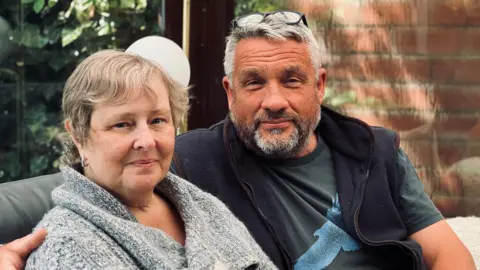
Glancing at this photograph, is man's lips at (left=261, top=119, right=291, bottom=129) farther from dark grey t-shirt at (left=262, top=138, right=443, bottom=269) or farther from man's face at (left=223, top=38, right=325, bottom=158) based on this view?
dark grey t-shirt at (left=262, top=138, right=443, bottom=269)

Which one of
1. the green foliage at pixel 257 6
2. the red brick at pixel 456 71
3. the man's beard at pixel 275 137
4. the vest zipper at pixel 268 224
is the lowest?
the vest zipper at pixel 268 224

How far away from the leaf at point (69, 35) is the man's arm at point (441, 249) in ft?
6.67

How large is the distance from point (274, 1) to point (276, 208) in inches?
63.1

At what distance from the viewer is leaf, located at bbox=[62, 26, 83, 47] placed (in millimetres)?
3490

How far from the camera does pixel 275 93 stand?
7.09ft

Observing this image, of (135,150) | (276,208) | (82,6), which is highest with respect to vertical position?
(82,6)

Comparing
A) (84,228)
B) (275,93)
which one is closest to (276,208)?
(275,93)

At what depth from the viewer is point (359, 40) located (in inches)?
136

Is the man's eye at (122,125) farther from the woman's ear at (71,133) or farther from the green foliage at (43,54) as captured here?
the green foliage at (43,54)

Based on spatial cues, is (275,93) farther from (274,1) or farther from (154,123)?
(274,1)

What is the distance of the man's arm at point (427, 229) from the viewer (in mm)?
2174

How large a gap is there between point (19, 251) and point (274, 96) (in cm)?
97

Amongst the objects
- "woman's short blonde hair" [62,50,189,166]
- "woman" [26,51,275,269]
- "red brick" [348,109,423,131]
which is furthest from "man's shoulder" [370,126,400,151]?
"red brick" [348,109,423,131]

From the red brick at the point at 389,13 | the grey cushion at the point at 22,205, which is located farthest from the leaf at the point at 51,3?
the grey cushion at the point at 22,205
